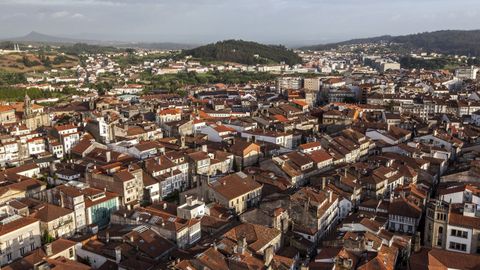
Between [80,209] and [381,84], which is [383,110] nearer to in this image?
[381,84]

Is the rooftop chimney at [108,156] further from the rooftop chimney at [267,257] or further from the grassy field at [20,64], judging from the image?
the grassy field at [20,64]

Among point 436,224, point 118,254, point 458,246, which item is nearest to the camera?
point 118,254

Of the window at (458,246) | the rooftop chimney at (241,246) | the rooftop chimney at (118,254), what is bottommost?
the window at (458,246)

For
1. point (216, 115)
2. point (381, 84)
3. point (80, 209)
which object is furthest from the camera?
point (381, 84)

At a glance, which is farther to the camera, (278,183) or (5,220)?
(278,183)

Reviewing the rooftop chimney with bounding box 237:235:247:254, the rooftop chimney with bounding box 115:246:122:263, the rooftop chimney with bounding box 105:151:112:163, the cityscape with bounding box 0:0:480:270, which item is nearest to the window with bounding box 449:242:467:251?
the cityscape with bounding box 0:0:480:270

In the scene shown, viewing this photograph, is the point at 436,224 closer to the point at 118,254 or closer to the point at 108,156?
the point at 118,254

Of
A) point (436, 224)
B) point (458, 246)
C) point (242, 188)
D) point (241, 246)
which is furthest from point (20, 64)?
point (458, 246)

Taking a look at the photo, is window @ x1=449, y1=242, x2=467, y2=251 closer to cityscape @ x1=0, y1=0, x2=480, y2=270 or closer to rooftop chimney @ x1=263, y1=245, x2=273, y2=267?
cityscape @ x1=0, y1=0, x2=480, y2=270

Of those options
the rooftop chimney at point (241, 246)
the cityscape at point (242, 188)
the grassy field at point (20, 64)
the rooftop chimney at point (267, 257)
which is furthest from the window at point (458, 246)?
the grassy field at point (20, 64)

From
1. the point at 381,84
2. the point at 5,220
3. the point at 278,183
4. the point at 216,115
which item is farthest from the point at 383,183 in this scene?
the point at 381,84

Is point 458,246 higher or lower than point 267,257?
lower
